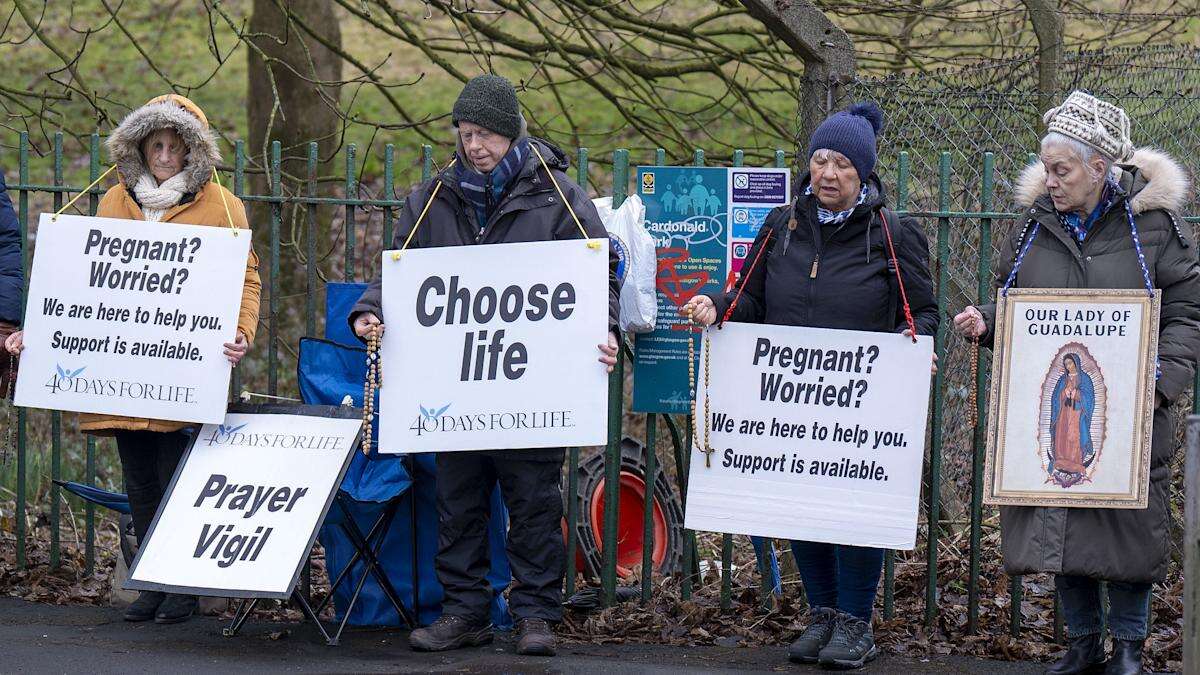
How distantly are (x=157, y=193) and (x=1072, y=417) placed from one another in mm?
3530

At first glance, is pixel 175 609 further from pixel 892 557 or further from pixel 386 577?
pixel 892 557

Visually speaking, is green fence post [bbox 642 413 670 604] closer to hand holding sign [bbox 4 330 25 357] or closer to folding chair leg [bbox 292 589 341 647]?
folding chair leg [bbox 292 589 341 647]

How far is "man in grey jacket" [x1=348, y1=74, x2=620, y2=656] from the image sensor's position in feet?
18.0

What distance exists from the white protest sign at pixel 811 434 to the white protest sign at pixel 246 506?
1.42m

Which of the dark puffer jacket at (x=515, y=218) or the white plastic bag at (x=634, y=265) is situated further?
the white plastic bag at (x=634, y=265)

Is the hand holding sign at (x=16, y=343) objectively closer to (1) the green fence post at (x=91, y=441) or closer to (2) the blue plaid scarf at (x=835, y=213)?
(1) the green fence post at (x=91, y=441)

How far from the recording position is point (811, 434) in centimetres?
546

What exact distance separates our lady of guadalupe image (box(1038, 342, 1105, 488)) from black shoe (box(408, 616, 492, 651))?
2208 mm

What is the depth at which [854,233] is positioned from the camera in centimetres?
529

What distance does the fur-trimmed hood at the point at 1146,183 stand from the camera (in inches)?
198

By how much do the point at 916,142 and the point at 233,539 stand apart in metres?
3.35

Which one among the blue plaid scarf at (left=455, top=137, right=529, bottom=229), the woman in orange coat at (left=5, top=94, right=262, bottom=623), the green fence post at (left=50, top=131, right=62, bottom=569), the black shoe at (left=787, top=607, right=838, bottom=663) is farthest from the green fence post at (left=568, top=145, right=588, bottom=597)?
the green fence post at (left=50, top=131, right=62, bottom=569)

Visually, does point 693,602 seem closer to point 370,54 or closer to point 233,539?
point 233,539

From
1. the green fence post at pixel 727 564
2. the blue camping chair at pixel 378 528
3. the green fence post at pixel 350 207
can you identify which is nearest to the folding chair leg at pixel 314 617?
the blue camping chair at pixel 378 528
